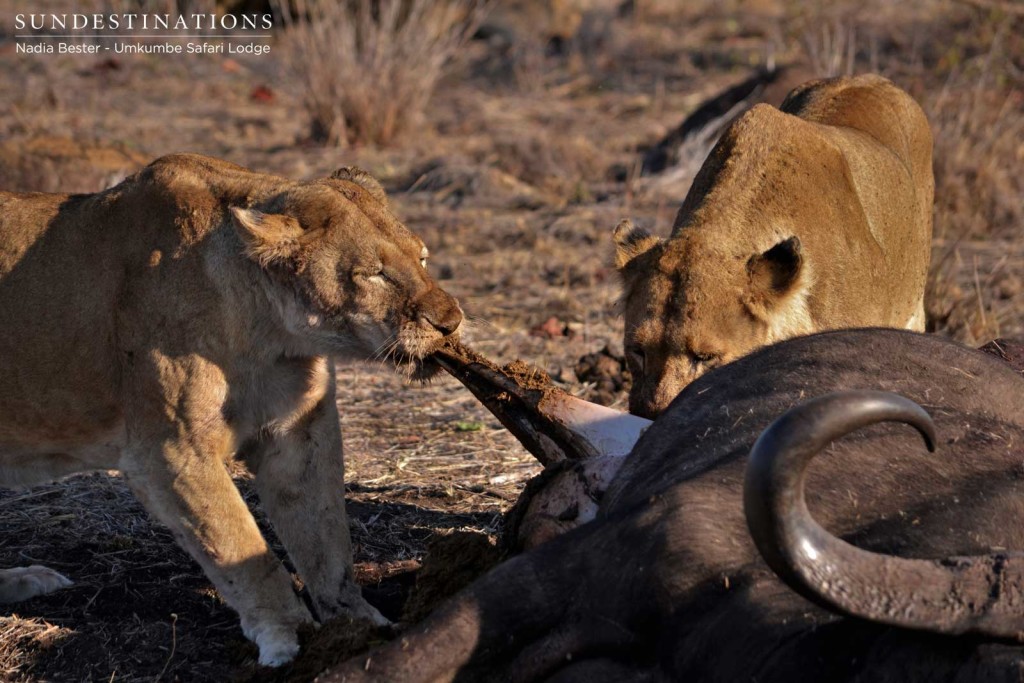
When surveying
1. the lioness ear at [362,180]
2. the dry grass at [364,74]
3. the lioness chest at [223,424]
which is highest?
the dry grass at [364,74]

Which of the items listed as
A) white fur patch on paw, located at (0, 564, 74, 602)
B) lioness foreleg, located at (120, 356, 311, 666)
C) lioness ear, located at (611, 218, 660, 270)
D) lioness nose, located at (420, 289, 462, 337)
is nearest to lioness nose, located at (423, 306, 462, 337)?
lioness nose, located at (420, 289, 462, 337)

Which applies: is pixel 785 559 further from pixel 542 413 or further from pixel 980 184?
pixel 980 184

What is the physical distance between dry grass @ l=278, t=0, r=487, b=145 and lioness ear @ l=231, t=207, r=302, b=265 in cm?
853

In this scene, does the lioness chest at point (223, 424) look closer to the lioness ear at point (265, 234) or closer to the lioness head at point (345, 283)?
the lioness head at point (345, 283)

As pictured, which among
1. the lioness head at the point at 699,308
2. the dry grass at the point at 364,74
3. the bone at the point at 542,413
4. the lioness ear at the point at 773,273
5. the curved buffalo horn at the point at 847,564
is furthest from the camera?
the dry grass at the point at 364,74

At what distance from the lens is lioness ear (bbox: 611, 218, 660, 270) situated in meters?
5.79

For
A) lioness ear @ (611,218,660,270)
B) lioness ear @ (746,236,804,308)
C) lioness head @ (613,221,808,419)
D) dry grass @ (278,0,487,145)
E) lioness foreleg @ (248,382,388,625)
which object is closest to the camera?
lioness foreleg @ (248,382,388,625)

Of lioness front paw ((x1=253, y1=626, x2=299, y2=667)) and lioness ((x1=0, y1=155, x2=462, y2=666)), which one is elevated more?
lioness ((x1=0, y1=155, x2=462, y2=666))

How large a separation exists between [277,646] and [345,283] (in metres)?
1.15

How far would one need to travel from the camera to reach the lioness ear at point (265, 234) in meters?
4.24

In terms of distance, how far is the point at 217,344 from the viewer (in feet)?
14.2

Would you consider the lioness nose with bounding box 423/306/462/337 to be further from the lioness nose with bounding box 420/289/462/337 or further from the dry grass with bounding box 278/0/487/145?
the dry grass with bounding box 278/0/487/145

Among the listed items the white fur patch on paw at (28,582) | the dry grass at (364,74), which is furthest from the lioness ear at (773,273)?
the dry grass at (364,74)

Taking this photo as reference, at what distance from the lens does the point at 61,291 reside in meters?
4.59
